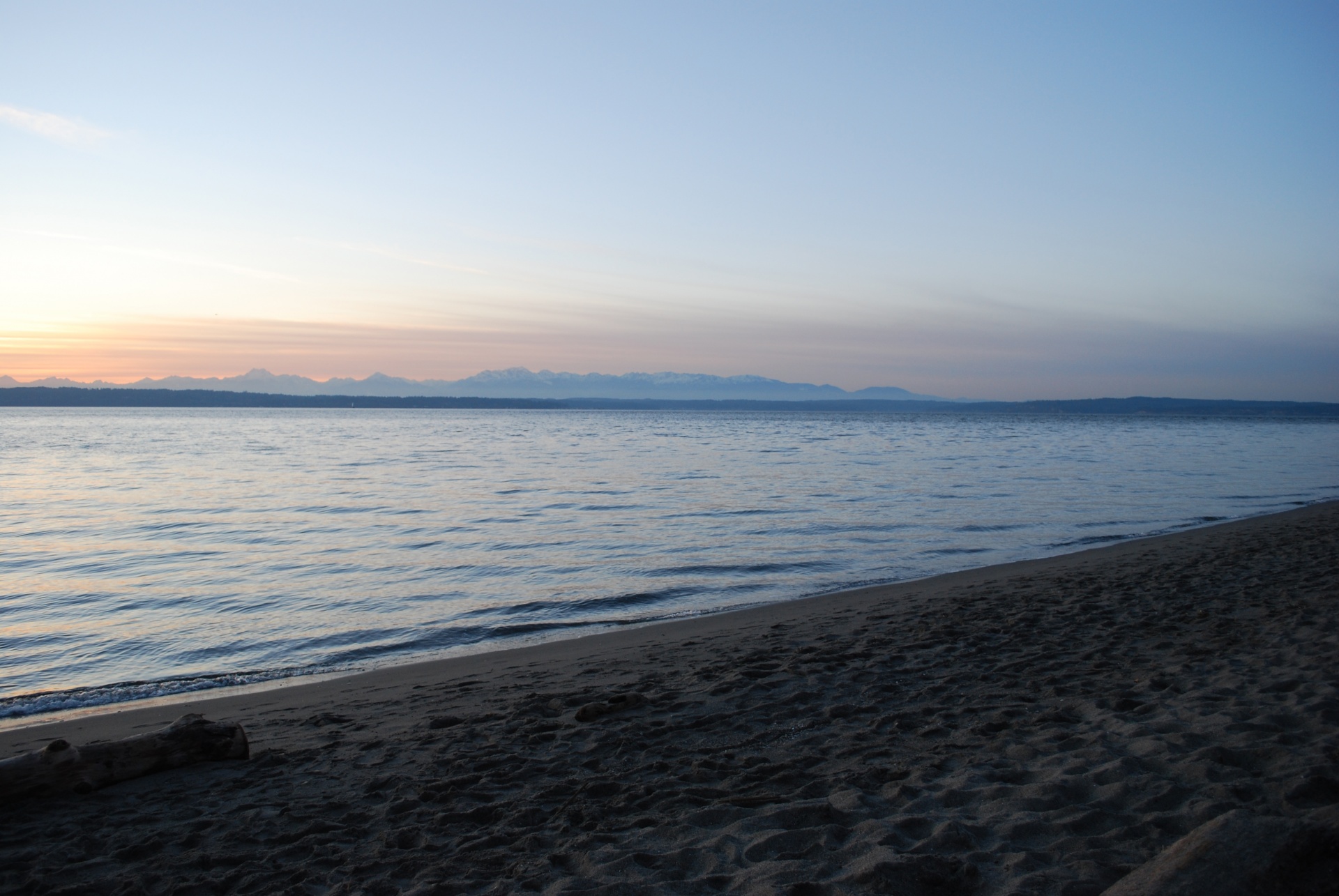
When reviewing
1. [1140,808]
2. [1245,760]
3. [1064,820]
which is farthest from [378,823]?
[1245,760]

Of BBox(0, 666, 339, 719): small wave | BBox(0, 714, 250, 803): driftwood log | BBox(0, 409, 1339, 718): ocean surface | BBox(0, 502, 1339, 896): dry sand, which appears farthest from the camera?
BBox(0, 409, 1339, 718): ocean surface

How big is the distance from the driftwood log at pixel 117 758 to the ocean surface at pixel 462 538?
325 cm

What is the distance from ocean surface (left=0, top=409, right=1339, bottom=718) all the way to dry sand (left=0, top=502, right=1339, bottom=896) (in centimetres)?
220

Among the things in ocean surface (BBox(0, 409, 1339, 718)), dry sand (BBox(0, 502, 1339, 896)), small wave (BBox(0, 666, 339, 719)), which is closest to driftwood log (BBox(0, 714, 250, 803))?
dry sand (BBox(0, 502, 1339, 896))

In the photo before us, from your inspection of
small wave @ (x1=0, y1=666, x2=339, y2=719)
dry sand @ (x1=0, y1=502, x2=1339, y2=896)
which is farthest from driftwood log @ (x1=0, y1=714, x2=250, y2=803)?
small wave @ (x1=0, y1=666, x2=339, y2=719)

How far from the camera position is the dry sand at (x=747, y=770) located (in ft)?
11.9

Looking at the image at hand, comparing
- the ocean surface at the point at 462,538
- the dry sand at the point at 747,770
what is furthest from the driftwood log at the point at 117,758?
the ocean surface at the point at 462,538

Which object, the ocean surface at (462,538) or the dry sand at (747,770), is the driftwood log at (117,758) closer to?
the dry sand at (747,770)

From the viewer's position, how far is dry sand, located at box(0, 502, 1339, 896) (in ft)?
11.9

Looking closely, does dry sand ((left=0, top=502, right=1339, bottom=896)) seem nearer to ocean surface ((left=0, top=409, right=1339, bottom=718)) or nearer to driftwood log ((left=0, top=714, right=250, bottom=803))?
driftwood log ((left=0, top=714, right=250, bottom=803))

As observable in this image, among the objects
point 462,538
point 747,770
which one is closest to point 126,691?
point 747,770

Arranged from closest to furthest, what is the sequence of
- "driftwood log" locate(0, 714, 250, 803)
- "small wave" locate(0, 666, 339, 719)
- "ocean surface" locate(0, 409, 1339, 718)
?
"driftwood log" locate(0, 714, 250, 803), "small wave" locate(0, 666, 339, 719), "ocean surface" locate(0, 409, 1339, 718)

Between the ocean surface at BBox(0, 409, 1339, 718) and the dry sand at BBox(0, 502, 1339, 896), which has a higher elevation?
the dry sand at BBox(0, 502, 1339, 896)

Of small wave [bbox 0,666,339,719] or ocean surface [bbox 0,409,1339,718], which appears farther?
ocean surface [bbox 0,409,1339,718]
